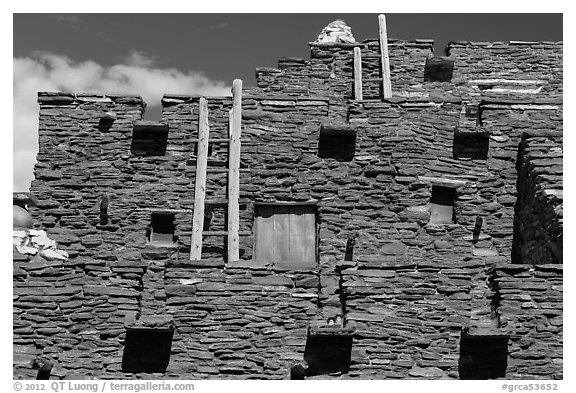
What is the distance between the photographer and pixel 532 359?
11.6 metres

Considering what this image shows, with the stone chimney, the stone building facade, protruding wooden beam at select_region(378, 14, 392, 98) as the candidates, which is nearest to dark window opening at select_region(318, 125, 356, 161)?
the stone building facade

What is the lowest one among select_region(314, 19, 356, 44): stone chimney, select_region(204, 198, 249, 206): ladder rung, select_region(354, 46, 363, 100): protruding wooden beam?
select_region(204, 198, 249, 206): ladder rung

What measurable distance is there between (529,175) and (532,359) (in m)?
4.55

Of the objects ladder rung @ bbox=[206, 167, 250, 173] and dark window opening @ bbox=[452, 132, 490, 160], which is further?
dark window opening @ bbox=[452, 132, 490, 160]

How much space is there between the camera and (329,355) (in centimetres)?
1155

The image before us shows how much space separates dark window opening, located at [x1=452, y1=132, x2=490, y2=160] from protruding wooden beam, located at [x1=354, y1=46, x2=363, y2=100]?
3794 mm

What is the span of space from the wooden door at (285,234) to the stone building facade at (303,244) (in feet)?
0.10

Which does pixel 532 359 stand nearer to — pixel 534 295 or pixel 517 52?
pixel 534 295

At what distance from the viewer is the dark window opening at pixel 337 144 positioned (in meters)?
15.6

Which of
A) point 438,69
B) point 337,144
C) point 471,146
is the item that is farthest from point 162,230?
point 438,69

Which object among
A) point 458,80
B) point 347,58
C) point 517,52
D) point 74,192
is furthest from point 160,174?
point 517,52

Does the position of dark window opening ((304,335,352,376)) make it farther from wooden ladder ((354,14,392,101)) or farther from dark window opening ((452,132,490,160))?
wooden ladder ((354,14,392,101))

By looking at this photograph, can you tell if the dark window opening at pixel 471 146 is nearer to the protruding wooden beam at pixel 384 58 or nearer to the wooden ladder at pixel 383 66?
the wooden ladder at pixel 383 66

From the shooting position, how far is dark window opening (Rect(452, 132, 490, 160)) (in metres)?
15.9
